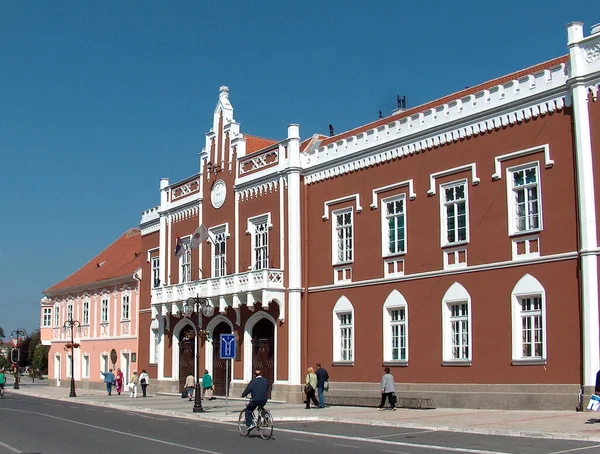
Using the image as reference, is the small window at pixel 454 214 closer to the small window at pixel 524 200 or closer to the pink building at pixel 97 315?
the small window at pixel 524 200

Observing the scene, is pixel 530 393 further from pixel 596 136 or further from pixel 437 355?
pixel 596 136

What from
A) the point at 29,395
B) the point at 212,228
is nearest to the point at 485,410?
the point at 212,228

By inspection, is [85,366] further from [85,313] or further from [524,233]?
[524,233]

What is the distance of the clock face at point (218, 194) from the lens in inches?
1538

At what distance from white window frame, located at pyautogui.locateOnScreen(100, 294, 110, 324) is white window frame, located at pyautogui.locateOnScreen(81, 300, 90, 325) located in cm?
239

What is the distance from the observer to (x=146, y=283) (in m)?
46.8

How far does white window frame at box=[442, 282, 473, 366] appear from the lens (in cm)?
2656

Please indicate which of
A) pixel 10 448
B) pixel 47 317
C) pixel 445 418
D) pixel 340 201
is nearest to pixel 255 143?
pixel 340 201

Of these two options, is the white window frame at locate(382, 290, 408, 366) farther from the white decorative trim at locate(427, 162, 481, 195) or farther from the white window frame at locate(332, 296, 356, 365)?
the white decorative trim at locate(427, 162, 481, 195)

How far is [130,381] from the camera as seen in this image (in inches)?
1726

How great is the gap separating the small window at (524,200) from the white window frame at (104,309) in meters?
33.0

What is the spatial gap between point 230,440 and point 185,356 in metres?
22.9

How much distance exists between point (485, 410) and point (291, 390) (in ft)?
32.9

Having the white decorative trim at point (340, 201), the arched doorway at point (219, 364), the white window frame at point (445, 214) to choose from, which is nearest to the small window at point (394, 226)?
the white decorative trim at point (340, 201)
